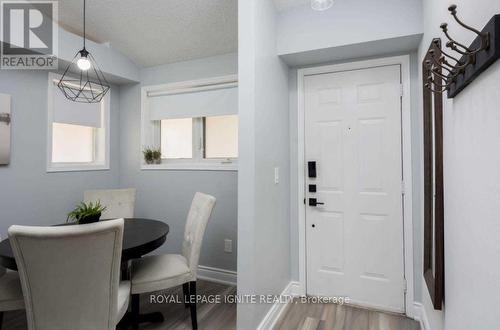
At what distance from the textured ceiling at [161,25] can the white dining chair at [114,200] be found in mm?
1607

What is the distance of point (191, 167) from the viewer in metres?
3.07

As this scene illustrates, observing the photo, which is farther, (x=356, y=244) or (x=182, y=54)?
(x=182, y=54)

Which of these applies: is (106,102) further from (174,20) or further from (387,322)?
(387,322)

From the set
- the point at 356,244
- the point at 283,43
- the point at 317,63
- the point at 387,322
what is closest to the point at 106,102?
the point at 283,43

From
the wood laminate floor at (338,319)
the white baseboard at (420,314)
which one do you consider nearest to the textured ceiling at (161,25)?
the wood laminate floor at (338,319)

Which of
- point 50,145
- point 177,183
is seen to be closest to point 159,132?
point 177,183

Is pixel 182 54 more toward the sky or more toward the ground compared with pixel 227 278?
more toward the sky

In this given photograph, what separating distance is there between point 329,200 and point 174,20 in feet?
7.44

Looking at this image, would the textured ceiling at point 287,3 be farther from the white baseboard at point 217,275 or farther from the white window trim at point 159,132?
the white baseboard at point 217,275

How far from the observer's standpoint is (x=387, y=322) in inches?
85.6

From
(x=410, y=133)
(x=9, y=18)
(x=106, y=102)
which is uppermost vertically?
(x=9, y=18)

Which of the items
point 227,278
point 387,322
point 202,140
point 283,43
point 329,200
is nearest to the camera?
point 387,322

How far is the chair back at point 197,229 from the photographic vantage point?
6.84 feet

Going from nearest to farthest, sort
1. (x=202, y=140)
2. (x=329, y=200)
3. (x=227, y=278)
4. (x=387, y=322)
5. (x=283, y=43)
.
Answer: (x=387, y=322) < (x=283, y=43) < (x=329, y=200) < (x=227, y=278) < (x=202, y=140)
